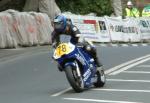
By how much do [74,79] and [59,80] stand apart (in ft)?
8.55

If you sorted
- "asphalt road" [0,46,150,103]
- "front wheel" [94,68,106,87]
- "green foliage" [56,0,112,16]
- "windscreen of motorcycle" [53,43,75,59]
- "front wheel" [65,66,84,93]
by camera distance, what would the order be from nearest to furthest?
"asphalt road" [0,46,150,103], "front wheel" [65,66,84,93], "windscreen of motorcycle" [53,43,75,59], "front wheel" [94,68,106,87], "green foliage" [56,0,112,16]

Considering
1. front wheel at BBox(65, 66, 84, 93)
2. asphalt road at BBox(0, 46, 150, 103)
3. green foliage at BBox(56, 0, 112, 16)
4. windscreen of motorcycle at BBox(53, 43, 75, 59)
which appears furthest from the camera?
green foliage at BBox(56, 0, 112, 16)

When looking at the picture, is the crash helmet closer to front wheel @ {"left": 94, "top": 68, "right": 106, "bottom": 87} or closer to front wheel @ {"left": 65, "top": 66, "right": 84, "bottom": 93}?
front wheel @ {"left": 65, "top": 66, "right": 84, "bottom": 93}

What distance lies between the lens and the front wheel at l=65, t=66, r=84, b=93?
12297 mm

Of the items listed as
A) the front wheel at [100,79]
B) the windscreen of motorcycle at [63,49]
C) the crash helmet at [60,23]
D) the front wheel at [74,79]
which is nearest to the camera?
the front wheel at [74,79]

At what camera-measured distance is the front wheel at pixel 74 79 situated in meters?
12.3

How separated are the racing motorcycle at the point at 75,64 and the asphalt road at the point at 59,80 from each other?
0.23 meters

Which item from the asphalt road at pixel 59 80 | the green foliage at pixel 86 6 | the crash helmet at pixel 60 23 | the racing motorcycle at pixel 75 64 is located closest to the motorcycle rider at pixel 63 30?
the crash helmet at pixel 60 23

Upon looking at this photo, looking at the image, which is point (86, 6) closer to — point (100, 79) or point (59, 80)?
point (59, 80)

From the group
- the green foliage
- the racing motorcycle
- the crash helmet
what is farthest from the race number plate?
the green foliage

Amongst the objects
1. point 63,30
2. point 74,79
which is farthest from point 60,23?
point 74,79

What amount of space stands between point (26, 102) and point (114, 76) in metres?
4.03

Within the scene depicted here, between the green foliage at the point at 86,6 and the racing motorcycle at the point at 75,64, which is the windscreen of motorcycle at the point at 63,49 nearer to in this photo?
the racing motorcycle at the point at 75,64

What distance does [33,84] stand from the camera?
1446 cm
